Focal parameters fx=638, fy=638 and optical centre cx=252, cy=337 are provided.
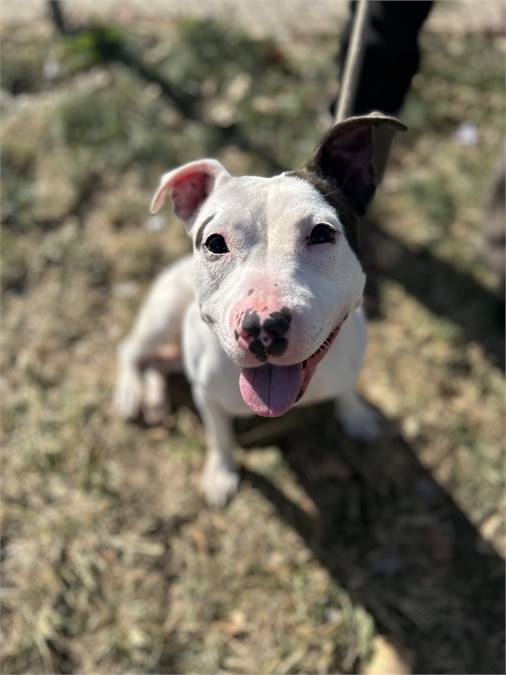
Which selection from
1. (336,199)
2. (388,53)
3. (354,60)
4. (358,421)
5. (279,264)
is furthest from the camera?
(358,421)

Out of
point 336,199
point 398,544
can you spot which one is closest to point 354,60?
point 336,199

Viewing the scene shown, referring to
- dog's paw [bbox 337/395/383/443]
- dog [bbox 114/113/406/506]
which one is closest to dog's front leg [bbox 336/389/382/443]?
dog's paw [bbox 337/395/383/443]

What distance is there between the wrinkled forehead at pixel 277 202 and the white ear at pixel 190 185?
0.22m

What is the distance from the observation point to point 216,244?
228 centimetres

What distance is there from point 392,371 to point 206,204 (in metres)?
2.03

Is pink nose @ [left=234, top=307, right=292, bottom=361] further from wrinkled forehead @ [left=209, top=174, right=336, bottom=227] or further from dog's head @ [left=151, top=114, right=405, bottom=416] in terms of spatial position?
wrinkled forehead @ [left=209, top=174, right=336, bottom=227]

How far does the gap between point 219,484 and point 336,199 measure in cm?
190

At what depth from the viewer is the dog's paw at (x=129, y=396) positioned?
389cm

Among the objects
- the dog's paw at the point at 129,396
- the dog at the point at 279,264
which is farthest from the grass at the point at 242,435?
the dog at the point at 279,264

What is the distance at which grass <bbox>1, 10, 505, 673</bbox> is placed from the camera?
10.8ft

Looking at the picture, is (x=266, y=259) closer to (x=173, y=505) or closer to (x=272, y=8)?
(x=173, y=505)

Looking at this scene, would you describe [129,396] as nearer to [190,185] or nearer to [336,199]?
[190,185]

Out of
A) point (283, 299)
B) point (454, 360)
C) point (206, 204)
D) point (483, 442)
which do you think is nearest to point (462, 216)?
point (454, 360)

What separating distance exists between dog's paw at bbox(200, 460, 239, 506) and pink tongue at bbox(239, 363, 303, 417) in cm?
142
